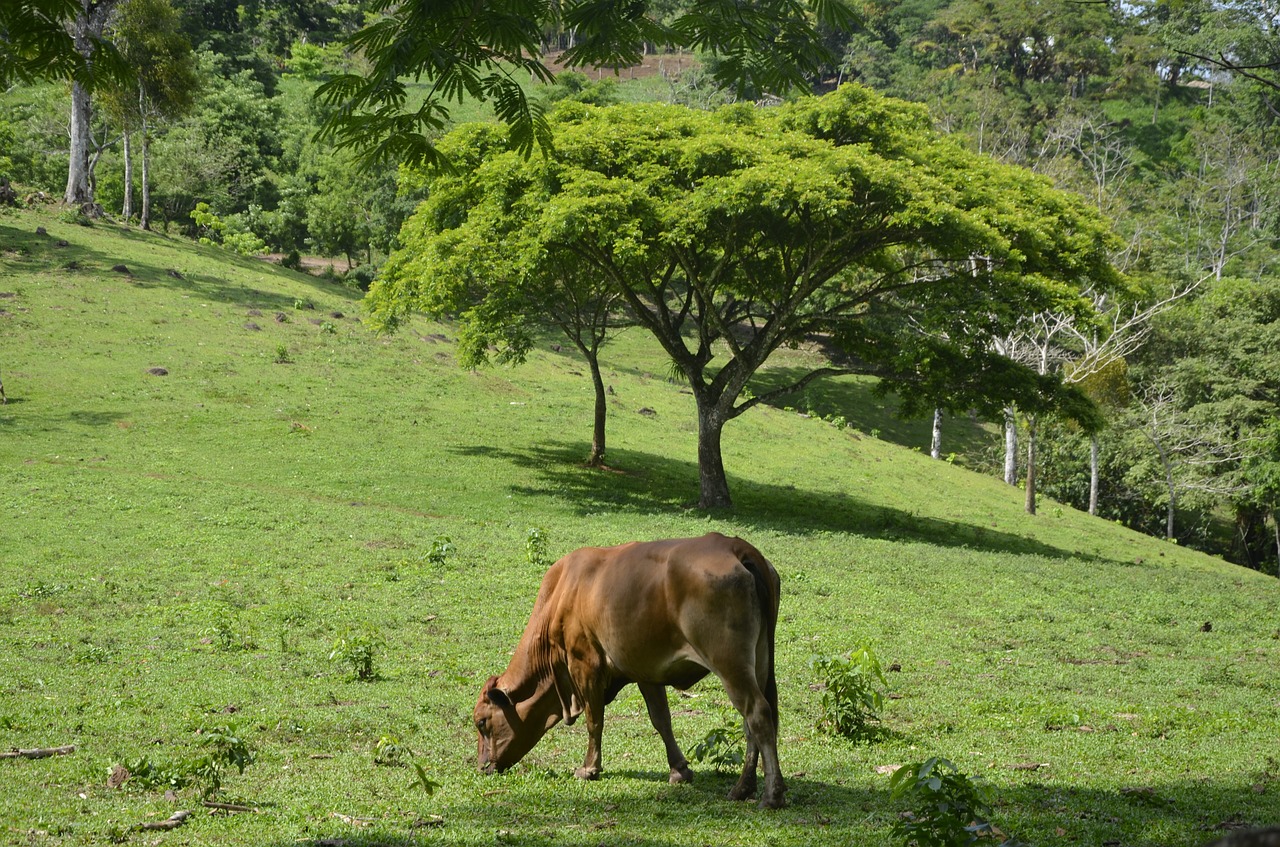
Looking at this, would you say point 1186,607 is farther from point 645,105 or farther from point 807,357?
point 807,357

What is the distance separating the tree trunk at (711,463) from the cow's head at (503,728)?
768 inches

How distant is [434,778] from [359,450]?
22204 mm

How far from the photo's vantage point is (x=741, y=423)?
1673 inches

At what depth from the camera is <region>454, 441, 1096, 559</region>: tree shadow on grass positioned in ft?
89.8

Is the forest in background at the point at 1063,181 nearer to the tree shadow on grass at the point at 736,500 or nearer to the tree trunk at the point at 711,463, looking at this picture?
the tree shadow on grass at the point at 736,500

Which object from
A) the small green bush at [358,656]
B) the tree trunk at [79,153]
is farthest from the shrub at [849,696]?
the tree trunk at [79,153]

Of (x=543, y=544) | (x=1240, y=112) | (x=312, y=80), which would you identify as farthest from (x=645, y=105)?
(x=1240, y=112)

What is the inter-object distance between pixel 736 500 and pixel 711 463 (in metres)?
2.45

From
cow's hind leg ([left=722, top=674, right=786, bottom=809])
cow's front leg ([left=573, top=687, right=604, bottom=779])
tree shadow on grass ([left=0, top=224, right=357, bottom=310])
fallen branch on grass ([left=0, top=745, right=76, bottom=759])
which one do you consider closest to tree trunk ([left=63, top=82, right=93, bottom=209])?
tree shadow on grass ([left=0, top=224, right=357, bottom=310])

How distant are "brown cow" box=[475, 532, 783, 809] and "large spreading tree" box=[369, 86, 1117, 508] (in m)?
16.8

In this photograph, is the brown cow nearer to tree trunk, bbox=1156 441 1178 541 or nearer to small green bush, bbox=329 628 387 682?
small green bush, bbox=329 628 387 682

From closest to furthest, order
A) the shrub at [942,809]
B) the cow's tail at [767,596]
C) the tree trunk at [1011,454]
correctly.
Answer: the shrub at [942,809] → the cow's tail at [767,596] → the tree trunk at [1011,454]

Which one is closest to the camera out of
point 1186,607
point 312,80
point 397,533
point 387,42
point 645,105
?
point 387,42

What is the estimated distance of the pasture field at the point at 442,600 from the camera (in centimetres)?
780
